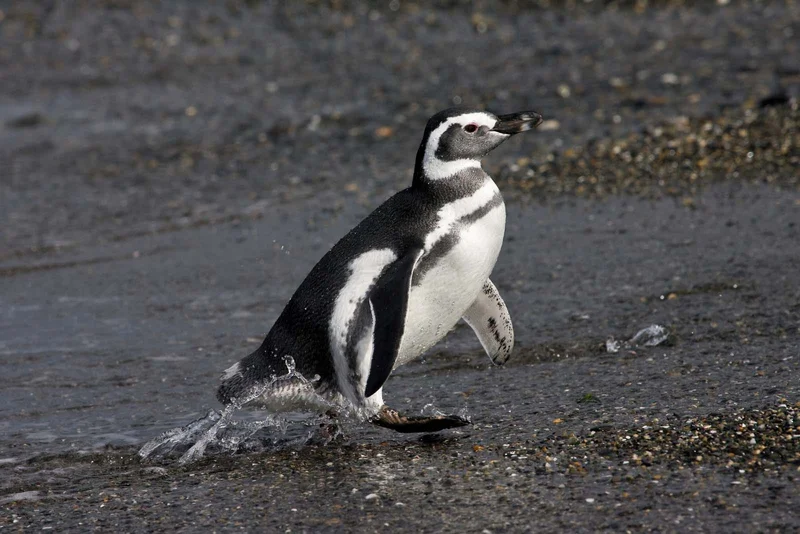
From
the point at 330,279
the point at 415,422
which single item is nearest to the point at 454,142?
the point at 330,279

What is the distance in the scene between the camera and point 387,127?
898 centimetres

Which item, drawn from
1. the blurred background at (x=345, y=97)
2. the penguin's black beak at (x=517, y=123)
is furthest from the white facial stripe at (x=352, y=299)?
the blurred background at (x=345, y=97)

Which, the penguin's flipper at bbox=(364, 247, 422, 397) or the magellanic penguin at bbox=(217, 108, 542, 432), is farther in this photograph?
the magellanic penguin at bbox=(217, 108, 542, 432)

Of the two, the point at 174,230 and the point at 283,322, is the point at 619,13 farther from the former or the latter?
the point at 283,322

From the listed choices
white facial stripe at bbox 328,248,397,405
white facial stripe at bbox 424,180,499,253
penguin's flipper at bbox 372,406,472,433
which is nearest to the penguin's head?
white facial stripe at bbox 424,180,499,253

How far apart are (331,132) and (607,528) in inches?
245

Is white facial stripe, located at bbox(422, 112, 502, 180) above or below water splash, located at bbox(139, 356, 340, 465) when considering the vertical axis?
above

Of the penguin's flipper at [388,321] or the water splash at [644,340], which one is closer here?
the penguin's flipper at [388,321]

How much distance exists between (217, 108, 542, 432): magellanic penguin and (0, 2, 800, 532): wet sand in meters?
0.27

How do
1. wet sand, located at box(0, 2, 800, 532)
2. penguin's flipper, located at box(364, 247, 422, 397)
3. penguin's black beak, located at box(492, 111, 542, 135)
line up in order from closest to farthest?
wet sand, located at box(0, 2, 800, 532), penguin's flipper, located at box(364, 247, 422, 397), penguin's black beak, located at box(492, 111, 542, 135)

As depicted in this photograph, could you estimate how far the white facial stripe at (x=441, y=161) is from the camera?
4.32 meters

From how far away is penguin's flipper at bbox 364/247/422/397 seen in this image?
390cm

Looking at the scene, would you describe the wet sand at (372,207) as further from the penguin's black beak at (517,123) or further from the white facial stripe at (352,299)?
the penguin's black beak at (517,123)

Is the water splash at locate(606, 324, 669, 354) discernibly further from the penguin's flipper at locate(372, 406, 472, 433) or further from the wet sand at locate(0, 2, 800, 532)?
the penguin's flipper at locate(372, 406, 472, 433)
